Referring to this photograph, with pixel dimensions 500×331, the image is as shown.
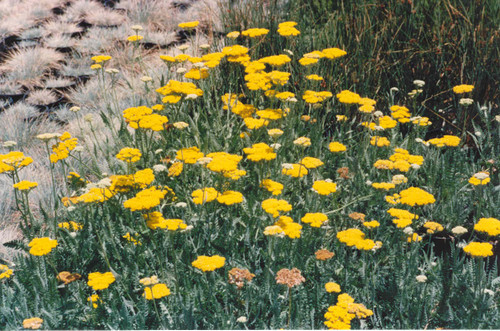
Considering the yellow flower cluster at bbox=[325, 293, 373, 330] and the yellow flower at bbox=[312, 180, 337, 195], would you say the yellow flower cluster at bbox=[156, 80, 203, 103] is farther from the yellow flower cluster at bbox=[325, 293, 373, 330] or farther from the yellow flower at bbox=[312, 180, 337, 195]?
the yellow flower cluster at bbox=[325, 293, 373, 330]

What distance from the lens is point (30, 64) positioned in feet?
17.8

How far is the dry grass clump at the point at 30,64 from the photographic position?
5301mm

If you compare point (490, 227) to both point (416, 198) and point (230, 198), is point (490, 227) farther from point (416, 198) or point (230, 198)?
point (230, 198)

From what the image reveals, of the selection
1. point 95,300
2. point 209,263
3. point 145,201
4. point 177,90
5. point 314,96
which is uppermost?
point 177,90

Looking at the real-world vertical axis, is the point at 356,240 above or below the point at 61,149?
below

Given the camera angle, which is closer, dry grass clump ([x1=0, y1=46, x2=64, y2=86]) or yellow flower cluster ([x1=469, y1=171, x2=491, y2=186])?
yellow flower cluster ([x1=469, y1=171, x2=491, y2=186])

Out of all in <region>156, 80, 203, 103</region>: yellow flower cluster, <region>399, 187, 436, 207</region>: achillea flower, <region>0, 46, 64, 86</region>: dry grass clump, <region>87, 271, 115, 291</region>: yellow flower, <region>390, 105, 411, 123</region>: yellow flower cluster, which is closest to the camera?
<region>87, 271, 115, 291</region>: yellow flower

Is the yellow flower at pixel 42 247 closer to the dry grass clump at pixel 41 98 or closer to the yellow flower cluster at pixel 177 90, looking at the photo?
the yellow flower cluster at pixel 177 90

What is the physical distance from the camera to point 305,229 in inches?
93.1

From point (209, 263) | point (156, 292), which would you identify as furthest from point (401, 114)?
point (156, 292)

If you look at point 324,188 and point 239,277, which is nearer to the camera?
point 239,277

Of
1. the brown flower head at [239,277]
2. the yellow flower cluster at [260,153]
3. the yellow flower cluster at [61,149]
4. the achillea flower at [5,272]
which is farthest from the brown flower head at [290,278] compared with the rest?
the yellow flower cluster at [61,149]

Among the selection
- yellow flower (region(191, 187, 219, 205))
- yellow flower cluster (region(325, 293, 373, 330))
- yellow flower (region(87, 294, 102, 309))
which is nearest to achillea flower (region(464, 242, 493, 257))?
yellow flower cluster (region(325, 293, 373, 330))

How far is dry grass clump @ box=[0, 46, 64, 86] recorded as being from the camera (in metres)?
5.30
